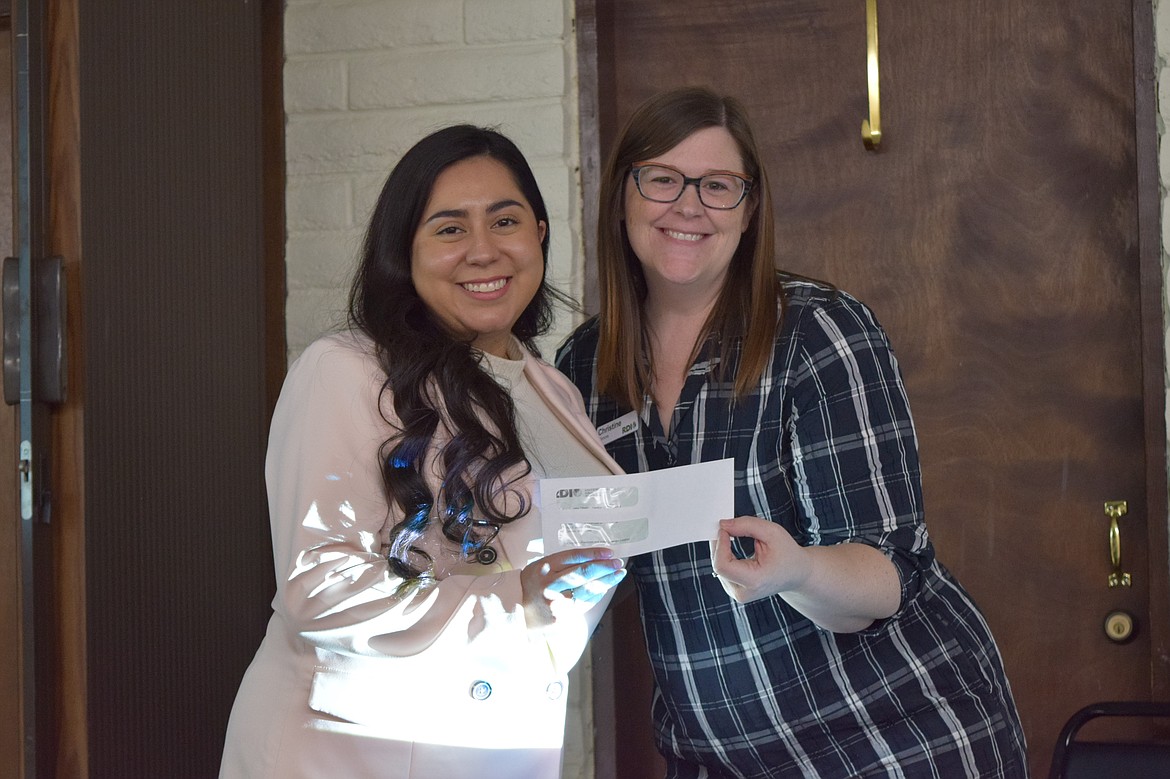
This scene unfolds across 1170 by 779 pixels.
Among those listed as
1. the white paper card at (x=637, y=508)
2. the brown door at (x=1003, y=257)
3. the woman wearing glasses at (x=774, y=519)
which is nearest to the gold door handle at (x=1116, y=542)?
the brown door at (x=1003, y=257)

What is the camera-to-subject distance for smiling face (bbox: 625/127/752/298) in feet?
5.15

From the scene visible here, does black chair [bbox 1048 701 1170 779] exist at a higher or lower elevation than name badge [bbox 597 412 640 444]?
lower

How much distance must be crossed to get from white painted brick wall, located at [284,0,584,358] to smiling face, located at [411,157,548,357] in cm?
66

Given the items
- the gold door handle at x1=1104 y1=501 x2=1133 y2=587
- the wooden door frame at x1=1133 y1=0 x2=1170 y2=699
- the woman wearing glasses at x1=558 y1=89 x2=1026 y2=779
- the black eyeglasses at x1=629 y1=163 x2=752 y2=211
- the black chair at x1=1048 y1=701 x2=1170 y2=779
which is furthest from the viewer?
the gold door handle at x1=1104 y1=501 x2=1133 y2=587

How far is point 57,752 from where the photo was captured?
1.75m

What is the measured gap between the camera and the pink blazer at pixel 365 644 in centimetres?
122

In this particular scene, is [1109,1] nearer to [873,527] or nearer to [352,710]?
[873,527]

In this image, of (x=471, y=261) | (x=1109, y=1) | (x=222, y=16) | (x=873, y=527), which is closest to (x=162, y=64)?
(x=222, y=16)

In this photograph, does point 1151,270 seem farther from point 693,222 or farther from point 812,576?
point 812,576

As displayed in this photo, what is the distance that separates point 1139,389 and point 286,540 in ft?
5.36

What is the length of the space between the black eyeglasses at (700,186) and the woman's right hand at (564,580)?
560 mm

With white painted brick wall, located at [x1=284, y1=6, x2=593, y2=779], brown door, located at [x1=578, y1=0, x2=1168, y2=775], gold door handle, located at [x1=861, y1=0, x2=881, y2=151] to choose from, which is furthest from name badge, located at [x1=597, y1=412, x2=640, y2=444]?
gold door handle, located at [x1=861, y1=0, x2=881, y2=151]

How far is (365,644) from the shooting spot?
4.02 ft

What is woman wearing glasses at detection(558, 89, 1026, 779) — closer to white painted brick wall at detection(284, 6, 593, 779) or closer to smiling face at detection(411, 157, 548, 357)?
smiling face at detection(411, 157, 548, 357)
